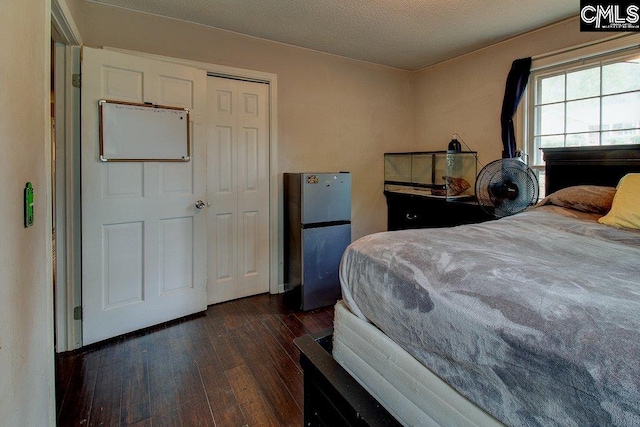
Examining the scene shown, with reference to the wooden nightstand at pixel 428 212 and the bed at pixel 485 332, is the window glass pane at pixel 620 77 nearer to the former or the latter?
the wooden nightstand at pixel 428 212

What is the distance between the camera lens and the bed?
66 centimetres

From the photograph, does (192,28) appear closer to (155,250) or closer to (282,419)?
(155,250)

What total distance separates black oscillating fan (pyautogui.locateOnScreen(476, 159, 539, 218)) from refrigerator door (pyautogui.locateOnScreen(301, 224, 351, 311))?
4.07 ft

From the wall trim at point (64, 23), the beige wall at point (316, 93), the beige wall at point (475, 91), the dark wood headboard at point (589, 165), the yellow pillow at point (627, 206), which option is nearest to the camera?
the yellow pillow at point (627, 206)

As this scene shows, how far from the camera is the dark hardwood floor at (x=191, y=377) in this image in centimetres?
170

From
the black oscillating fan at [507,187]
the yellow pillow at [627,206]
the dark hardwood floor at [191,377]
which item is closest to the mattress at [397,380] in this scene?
the dark hardwood floor at [191,377]

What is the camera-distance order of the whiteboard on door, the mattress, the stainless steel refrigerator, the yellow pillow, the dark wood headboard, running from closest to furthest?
the mattress, the yellow pillow, the dark wood headboard, the whiteboard on door, the stainless steel refrigerator

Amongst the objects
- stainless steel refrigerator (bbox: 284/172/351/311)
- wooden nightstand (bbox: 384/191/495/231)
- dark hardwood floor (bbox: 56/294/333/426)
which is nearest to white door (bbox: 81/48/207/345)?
dark hardwood floor (bbox: 56/294/333/426)

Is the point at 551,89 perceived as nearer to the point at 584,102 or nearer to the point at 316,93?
the point at 584,102

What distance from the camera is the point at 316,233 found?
3051 mm

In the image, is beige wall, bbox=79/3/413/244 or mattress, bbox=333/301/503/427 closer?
mattress, bbox=333/301/503/427

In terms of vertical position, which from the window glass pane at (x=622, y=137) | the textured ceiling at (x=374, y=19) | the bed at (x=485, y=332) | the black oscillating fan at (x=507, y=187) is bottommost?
the bed at (x=485, y=332)

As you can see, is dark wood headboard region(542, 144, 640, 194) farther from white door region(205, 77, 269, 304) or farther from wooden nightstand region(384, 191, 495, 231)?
white door region(205, 77, 269, 304)

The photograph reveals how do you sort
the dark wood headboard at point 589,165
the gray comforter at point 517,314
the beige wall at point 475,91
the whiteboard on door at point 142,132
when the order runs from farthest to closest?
the beige wall at point 475,91 < the whiteboard on door at point 142,132 < the dark wood headboard at point 589,165 < the gray comforter at point 517,314
